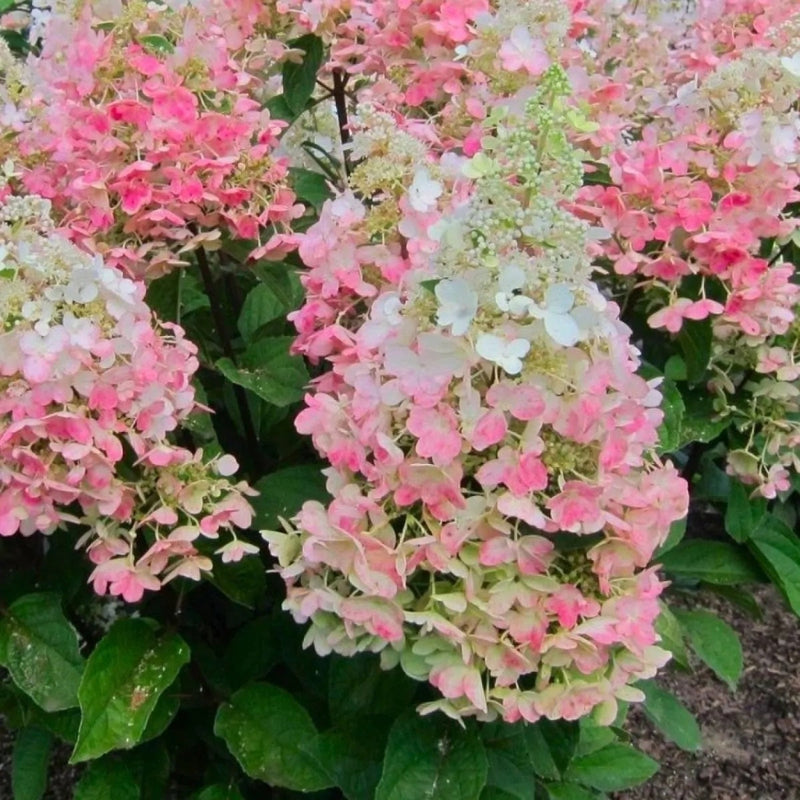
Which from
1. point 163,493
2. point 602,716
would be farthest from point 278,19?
point 602,716

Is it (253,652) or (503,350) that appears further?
(253,652)

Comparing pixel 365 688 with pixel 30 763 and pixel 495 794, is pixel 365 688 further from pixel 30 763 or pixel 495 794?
pixel 30 763

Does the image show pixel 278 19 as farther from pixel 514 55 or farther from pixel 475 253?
pixel 475 253

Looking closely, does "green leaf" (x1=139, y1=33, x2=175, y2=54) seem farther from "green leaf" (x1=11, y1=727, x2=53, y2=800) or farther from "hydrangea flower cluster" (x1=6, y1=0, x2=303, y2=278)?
"green leaf" (x1=11, y1=727, x2=53, y2=800)

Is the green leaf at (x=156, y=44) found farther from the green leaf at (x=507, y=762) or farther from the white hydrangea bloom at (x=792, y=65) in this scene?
the green leaf at (x=507, y=762)

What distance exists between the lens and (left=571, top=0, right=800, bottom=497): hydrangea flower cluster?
51.5 inches

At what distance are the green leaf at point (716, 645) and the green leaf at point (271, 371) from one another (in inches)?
26.7

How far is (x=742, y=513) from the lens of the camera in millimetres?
1571

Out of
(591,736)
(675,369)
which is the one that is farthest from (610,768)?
(675,369)

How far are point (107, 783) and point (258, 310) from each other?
67 centimetres

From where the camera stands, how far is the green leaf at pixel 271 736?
122 centimetres

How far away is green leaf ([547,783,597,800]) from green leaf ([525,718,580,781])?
0.29m

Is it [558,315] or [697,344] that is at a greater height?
[558,315]

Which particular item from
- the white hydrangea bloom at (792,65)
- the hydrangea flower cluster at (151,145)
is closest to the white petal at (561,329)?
the hydrangea flower cluster at (151,145)
